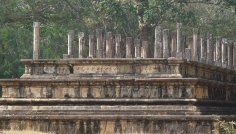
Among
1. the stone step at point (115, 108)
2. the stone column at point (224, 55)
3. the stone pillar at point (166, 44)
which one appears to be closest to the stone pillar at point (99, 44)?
the stone pillar at point (166, 44)

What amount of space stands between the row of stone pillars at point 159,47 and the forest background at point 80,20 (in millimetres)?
5461

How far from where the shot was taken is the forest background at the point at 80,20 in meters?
31.3

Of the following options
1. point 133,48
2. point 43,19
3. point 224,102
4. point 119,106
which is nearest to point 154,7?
point 43,19

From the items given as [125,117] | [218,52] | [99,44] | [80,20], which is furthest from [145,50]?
[80,20]

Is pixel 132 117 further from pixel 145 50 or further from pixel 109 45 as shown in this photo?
pixel 109 45

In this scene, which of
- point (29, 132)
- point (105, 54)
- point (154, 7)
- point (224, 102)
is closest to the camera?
point (29, 132)

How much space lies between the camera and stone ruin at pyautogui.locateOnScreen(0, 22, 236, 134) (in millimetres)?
20312

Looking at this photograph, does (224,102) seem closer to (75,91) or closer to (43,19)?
(75,91)

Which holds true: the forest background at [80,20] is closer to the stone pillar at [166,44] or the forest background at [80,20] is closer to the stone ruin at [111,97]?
the stone ruin at [111,97]

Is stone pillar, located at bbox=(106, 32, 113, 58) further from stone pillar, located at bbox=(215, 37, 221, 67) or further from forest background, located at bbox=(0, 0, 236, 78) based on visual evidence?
forest background, located at bbox=(0, 0, 236, 78)

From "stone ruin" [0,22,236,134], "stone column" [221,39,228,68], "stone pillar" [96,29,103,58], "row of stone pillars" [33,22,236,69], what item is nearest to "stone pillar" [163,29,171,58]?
"row of stone pillars" [33,22,236,69]

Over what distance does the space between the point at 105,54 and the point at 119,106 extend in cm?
461

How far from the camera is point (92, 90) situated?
21.5m

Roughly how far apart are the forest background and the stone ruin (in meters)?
8.78
